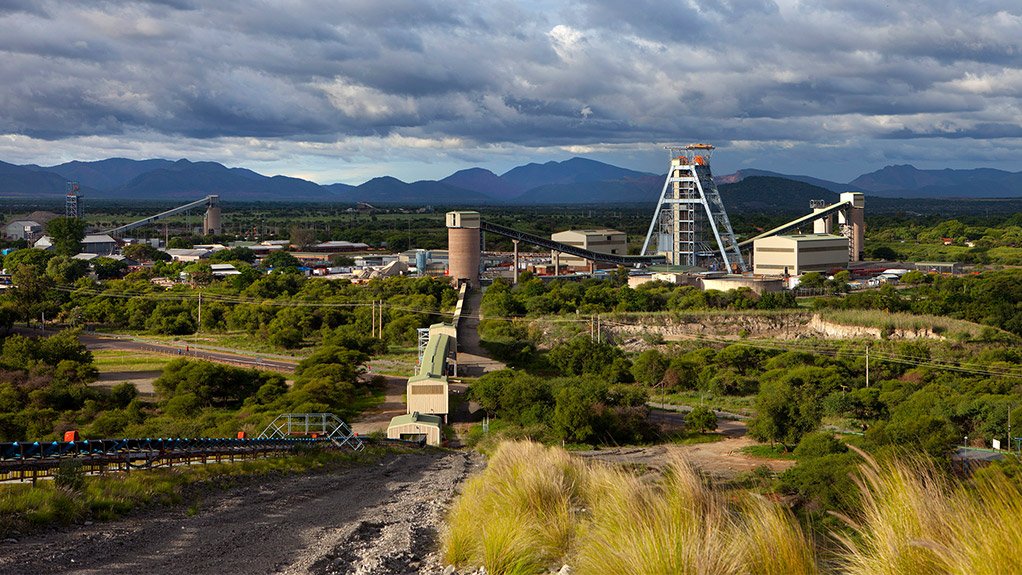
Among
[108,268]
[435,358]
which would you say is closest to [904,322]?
[435,358]

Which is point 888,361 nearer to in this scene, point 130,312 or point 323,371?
point 323,371

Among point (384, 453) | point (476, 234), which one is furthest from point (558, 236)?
point (384, 453)

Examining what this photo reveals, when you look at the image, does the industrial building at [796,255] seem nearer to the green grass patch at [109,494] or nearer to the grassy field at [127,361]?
the grassy field at [127,361]

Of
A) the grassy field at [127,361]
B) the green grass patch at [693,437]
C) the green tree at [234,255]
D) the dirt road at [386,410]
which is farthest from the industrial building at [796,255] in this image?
the green tree at [234,255]

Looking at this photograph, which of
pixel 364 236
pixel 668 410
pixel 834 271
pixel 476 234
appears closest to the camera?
pixel 668 410

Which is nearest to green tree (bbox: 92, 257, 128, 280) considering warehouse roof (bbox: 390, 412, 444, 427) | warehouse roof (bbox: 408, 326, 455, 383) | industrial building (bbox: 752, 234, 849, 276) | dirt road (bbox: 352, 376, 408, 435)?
warehouse roof (bbox: 408, 326, 455, 383)

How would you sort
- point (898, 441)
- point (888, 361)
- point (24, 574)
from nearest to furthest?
point (24, 574) → point (898, 441) → point (888, 361)

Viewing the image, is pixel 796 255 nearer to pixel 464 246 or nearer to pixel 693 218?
pixel 693 218
